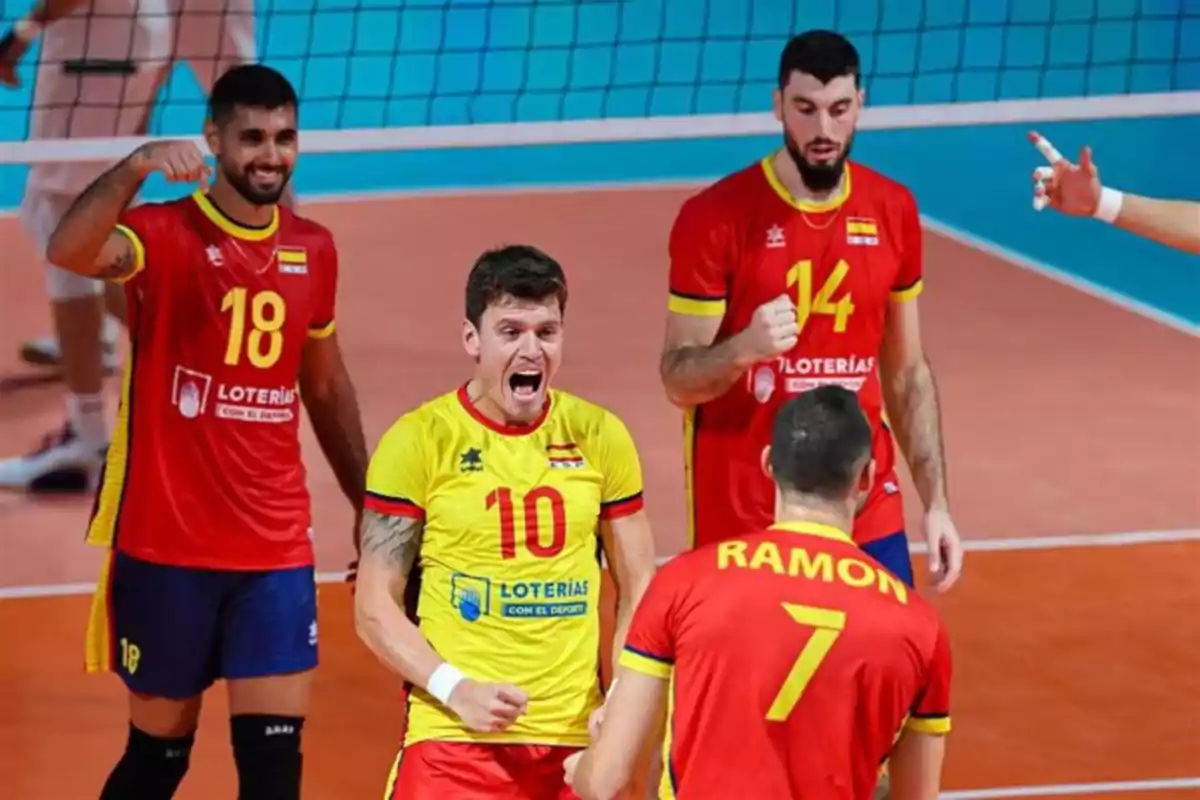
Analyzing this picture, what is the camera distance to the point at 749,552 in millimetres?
4199

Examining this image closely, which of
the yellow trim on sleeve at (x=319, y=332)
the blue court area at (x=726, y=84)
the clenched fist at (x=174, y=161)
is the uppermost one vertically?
the blue court area at (x=726, y=84)

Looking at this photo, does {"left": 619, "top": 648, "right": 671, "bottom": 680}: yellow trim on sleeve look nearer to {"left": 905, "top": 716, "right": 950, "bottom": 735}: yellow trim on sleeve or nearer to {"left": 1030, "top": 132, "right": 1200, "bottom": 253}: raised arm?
{"left": 905, "top": 716, "right": 950, "bottom": 735}: yellow trim on sleeve

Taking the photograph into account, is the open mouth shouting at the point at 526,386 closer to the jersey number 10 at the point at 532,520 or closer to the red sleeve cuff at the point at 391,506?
the jersey number 10 at the point at 532,520

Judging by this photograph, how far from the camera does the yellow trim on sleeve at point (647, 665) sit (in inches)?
165

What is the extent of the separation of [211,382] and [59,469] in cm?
503

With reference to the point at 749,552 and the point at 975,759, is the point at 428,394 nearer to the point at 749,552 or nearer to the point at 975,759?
the point at 975,759

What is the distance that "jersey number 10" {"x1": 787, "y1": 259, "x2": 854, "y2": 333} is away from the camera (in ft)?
20.4

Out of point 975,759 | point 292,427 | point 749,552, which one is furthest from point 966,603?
point 749,552

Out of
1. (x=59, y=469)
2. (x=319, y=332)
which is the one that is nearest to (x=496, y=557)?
(x=319, y=332)

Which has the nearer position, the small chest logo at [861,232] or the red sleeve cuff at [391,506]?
the red sleeve cuff at [391,506]

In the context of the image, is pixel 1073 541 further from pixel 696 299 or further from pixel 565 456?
pixel 565 456

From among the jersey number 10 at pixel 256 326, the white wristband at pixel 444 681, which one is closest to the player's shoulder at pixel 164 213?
the jersey number 10 at pixel 256 326

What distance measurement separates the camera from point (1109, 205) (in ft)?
20.8

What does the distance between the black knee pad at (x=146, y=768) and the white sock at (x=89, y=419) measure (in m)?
4.70
